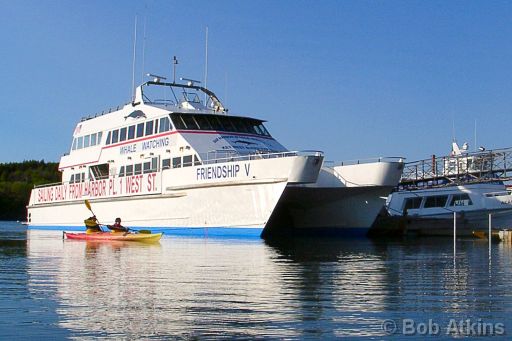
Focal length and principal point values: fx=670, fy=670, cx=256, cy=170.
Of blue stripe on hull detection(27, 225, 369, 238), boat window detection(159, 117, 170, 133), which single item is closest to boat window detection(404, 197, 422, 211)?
blue stripe on hull detection(27, 225, 369, 238)

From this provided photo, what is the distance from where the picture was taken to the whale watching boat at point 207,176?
2378 centimetres

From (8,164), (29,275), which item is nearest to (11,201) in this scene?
(8,164)

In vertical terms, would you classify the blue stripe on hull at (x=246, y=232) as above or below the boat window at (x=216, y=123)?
below

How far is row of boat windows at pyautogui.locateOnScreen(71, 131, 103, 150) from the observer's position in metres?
34.1

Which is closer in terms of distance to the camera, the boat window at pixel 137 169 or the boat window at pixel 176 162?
the boat window at pixel 176 162

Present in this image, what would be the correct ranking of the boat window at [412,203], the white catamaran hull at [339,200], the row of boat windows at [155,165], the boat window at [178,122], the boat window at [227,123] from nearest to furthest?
1. the white catamaran hull at [339,200]
2. the row of boat windows at [155,165]
3. the boat window at [178,122]
4. the boat window at [227,123]
5. the boat window at [412,203]

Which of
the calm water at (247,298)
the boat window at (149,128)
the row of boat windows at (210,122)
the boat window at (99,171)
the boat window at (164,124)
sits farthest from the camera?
the boat window at (99,171)

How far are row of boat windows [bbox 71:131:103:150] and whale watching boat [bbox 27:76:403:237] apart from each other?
53 millimetres

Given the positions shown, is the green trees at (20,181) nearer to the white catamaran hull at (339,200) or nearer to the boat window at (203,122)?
the boat window at (203,122)

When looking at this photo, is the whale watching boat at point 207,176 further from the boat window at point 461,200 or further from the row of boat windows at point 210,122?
the boat window at point 461,200

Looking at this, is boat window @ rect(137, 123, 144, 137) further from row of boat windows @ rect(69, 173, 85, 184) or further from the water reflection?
the water reflection

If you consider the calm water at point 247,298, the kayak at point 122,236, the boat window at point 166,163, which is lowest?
the calm water at point 247,298

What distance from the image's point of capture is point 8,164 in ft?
326

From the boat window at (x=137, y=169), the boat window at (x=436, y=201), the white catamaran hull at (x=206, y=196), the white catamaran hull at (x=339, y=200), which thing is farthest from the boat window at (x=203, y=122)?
the boat window at (x=436, y=201)
